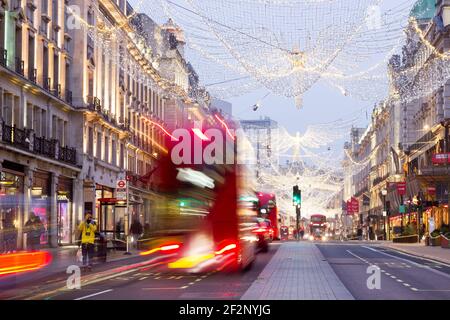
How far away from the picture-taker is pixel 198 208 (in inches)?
1025

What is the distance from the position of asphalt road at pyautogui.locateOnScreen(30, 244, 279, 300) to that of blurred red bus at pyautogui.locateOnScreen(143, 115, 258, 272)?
856mm

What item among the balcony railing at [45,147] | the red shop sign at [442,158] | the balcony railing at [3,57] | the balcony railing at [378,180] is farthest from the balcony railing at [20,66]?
the balcony railing at [378,180]

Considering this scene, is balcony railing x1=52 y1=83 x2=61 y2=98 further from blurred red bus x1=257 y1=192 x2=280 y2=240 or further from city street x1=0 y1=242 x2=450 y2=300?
city street x1=0 y1=242 x2=450 y2=300

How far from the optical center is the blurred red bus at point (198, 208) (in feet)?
85.7

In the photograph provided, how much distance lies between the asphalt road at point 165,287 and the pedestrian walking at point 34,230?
9.45 meters

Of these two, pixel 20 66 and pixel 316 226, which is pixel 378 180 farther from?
pixel 20 66

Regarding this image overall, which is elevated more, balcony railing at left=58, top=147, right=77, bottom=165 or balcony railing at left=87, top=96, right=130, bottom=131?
balcony railing at left=87, top=96, right=130, bottom=131

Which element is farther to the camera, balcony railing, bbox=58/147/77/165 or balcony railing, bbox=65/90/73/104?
balcony railing, bbox=65/90/73/104

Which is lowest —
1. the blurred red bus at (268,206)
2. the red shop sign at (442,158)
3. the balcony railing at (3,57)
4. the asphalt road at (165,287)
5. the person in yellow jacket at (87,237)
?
the asphalt road at (165,287)

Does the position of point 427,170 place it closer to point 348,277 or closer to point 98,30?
point 98,30

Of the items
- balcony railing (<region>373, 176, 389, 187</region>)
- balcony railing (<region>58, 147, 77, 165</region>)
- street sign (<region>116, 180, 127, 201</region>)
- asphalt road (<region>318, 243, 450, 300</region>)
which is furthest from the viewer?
balcony railing (<region>373, 176, 389, 187</region>)

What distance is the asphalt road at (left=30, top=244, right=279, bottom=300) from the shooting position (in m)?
20.0

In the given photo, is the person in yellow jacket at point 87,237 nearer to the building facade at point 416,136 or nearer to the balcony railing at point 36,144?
the balcony railing at point 36,144

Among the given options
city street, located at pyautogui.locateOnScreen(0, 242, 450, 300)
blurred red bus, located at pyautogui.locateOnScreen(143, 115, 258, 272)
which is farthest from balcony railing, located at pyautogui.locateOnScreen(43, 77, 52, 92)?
blurred red bus, located at pyautogui.locateOnScreen(143, 115, 258, 272)
